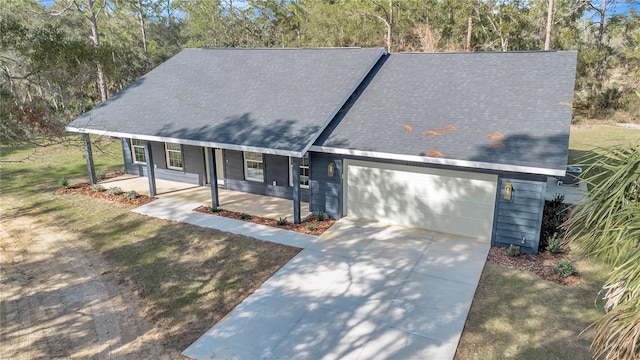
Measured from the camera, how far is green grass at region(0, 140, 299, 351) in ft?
26.8

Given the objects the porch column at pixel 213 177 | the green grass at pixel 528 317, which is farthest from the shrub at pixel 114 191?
the green grass at pixel 528 317

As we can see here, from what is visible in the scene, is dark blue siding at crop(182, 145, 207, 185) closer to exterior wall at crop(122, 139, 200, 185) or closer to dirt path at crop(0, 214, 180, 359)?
exterior wall at crop(122, 139, 200, 185)

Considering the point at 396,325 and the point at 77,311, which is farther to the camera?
the point at 77,311

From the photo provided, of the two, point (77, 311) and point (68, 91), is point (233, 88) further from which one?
point (77, 311)

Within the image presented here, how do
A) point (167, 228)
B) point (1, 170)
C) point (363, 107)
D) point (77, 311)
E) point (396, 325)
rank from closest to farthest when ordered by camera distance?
point (396, 325) → point (77, 311) → point (167, 228) → point (363, 107) → point (1, 170)

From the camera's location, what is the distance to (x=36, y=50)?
44.7 feet

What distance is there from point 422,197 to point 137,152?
1242cm

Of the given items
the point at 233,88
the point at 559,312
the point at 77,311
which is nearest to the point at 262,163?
the point at 233,88

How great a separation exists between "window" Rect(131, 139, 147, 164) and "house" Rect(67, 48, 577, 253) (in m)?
1.15

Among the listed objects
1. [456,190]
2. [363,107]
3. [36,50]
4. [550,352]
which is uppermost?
[36,50]

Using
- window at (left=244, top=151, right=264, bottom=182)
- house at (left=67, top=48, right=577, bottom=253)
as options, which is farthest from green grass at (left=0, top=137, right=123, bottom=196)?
window at (left=244, top=151, right=264, bottom=182)

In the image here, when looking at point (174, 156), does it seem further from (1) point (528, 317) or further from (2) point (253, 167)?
(1) point (528, 317)

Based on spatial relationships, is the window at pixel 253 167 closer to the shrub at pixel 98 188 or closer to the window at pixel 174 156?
the window at pixel 174 156

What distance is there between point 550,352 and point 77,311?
28.8 ft
